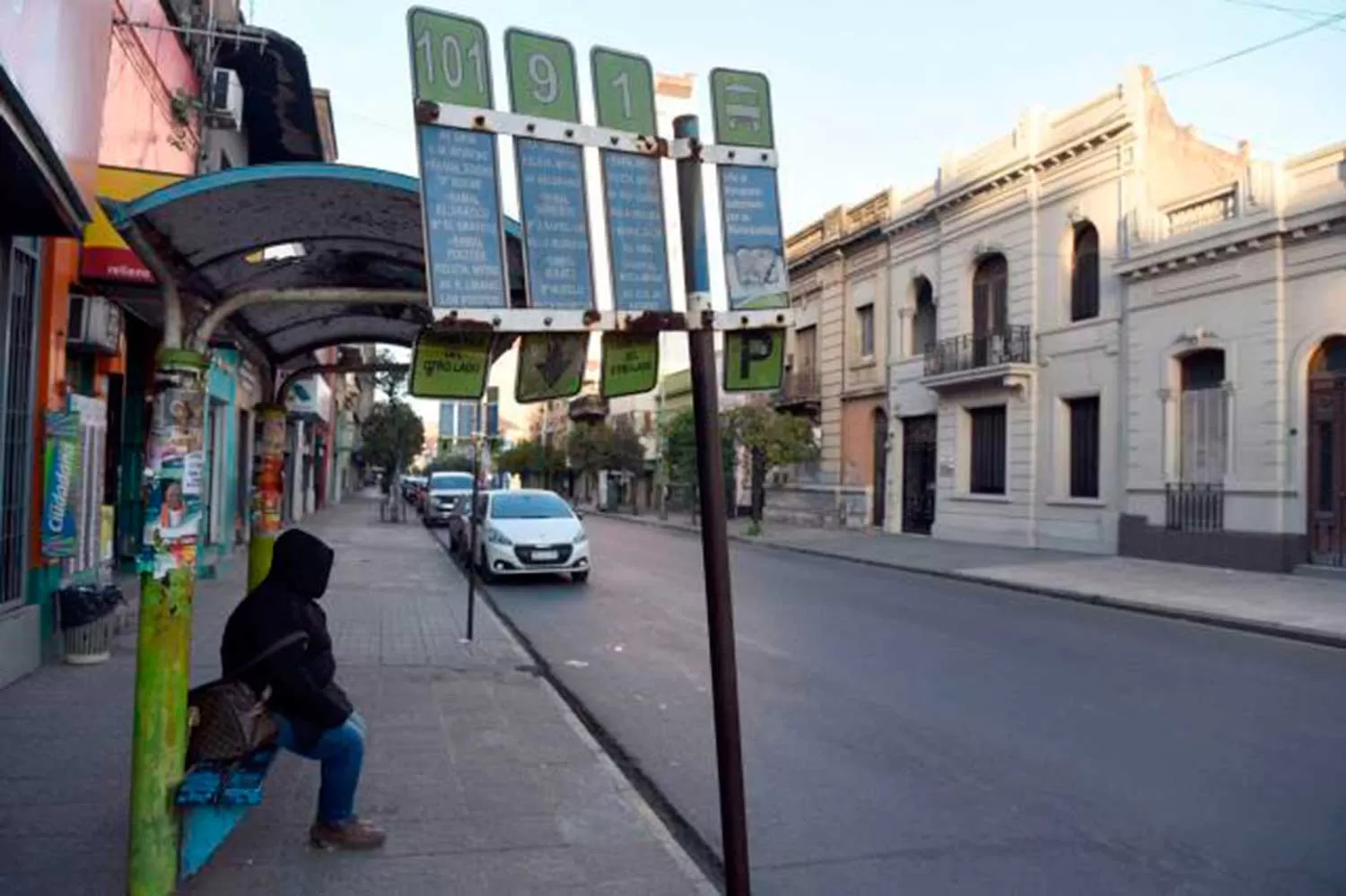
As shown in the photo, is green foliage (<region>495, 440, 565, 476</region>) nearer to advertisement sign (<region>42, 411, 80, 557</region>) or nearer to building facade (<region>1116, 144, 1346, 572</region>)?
building facade (<region>1116, 144, 1346, 572</region>)

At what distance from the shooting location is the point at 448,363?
400 cm

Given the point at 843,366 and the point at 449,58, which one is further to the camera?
the point at 843,366

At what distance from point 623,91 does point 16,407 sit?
6098 millimetres

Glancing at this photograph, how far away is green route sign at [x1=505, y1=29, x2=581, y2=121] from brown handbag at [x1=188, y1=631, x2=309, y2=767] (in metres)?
2.25

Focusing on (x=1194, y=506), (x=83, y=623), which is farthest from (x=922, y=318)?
(x=83, y=623)

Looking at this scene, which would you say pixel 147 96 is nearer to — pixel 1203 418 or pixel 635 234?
pixel 635 234

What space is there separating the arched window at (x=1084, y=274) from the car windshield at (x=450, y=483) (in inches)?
757

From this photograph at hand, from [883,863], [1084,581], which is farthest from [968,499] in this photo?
[883,863]

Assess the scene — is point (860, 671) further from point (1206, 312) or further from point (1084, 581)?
point (1206, 312)

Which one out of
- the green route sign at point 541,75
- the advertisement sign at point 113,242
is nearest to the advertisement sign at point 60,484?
the advertisement sign at point 113,242

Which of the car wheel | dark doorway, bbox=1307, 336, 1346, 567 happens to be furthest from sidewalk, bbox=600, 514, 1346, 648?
the car wheel

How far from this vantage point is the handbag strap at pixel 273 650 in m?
4.28

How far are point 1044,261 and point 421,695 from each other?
21.5 m

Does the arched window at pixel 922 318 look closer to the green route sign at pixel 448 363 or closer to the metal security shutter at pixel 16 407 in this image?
the metal security shutter at pixel 16 407
